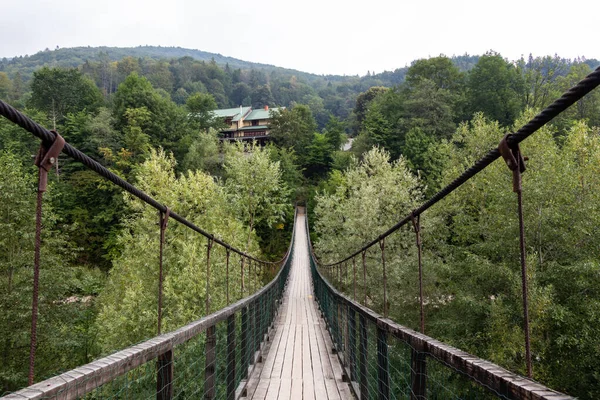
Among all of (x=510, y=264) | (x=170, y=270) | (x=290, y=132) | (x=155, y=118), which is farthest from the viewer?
(x=290, y=132)

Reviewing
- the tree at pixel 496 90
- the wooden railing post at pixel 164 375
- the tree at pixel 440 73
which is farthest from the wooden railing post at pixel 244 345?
the tree at pixel 440 73

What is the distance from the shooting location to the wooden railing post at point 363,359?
2566mm

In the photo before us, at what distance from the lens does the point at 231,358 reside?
105 inches

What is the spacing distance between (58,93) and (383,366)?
34.3 meters

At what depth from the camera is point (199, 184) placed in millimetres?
14672

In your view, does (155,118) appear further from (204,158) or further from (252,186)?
(252,186)

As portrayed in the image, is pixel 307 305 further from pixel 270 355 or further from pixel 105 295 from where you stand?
pixel 105 295

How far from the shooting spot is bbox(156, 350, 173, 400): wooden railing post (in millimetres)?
1411

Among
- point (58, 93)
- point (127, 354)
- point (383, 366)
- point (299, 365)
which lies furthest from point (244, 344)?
point (58, 93)

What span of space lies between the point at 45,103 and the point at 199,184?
22106 millimetres

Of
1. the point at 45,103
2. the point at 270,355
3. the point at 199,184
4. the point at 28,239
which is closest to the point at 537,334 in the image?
the point at 270,355

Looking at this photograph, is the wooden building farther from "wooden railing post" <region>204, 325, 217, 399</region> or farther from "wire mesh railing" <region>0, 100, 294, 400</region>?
"wooden railing post" <region>204, 325, 217, 399</region>

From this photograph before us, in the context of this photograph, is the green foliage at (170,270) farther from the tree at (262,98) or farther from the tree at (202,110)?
the tree at (262,98)

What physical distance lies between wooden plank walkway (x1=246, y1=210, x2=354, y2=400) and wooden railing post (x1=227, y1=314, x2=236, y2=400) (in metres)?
0.52
